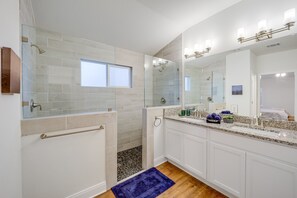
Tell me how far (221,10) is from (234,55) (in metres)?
0.80

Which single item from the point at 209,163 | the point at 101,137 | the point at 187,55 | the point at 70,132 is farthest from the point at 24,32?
the point at 209,163

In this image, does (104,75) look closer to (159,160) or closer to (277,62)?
(159,160)

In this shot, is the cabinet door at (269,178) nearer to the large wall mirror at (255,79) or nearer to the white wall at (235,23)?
the large wall mirror at (255,79)

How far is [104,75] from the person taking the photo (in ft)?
8.82

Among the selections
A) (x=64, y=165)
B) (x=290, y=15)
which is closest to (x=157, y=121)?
(x=64, y=165)

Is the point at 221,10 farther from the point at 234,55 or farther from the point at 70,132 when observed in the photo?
the point at 70,132

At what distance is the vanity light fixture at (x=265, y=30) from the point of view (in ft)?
4.79

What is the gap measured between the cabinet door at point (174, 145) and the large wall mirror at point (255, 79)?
80 cm

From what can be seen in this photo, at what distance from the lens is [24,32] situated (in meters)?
1.34

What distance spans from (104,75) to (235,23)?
2.50 meters

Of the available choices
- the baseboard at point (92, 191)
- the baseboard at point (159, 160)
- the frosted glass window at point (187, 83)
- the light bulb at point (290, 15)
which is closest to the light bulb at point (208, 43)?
the frosted glass window at point (187, 83)

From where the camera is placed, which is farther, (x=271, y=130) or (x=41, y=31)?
(x=41, y=31)

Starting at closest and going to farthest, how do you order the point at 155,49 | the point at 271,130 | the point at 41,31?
1. the point at 271,130
2. the point at 41,31
3. the point at 155,49

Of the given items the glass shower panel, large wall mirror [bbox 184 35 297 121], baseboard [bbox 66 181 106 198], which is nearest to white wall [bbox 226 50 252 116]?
large wall mirror [bbox 184 35 297 121]
